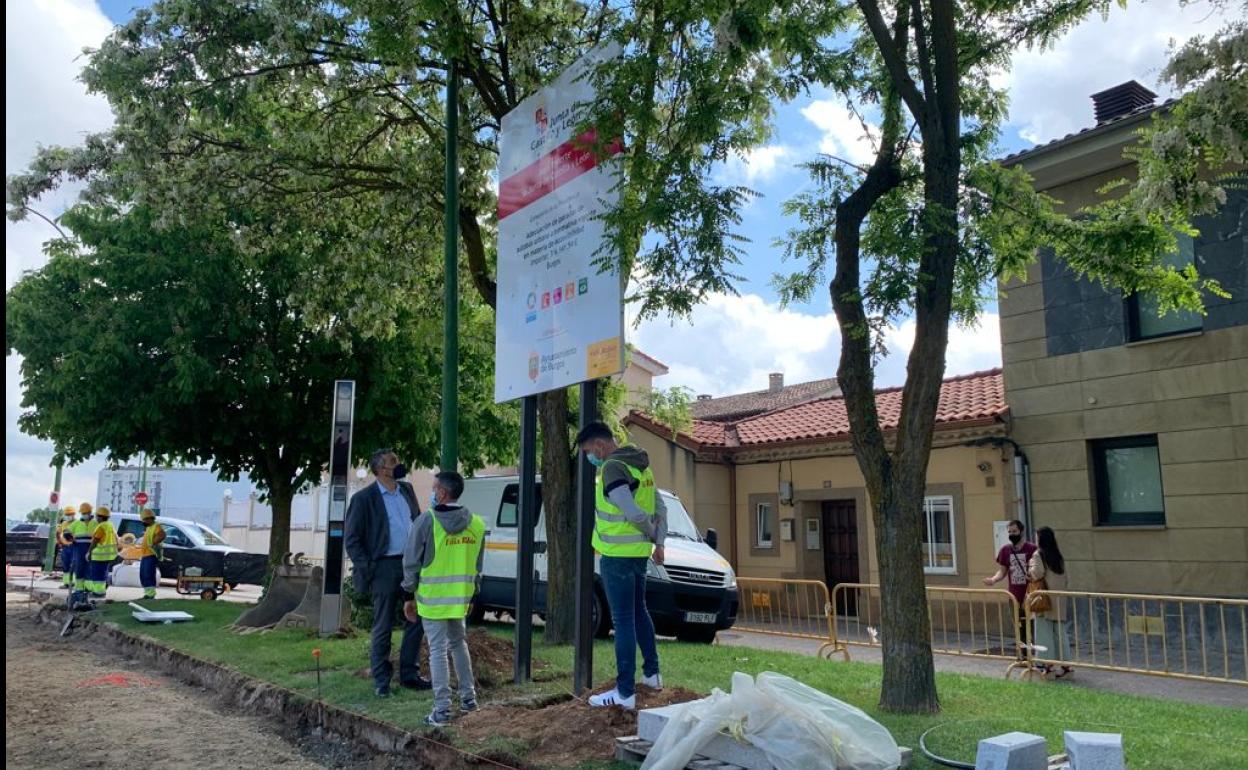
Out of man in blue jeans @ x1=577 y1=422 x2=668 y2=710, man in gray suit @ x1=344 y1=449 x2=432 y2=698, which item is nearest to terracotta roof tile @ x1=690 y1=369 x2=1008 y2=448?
man in gray suit @ x1=344 y1=449 x2=432 y2=698

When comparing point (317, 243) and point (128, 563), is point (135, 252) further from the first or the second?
point (128, 563)

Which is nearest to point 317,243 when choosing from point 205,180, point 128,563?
point 205,180

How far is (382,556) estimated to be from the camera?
8.70 meters

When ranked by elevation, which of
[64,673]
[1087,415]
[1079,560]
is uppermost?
[1087,415]

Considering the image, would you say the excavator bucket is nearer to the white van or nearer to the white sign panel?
the white van

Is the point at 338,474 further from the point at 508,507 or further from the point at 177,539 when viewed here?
the point at 177,539

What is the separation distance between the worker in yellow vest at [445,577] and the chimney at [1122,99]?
1312cm

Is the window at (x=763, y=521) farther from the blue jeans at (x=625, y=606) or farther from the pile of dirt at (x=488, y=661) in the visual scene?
the blue jeans at (x=625, y=606)

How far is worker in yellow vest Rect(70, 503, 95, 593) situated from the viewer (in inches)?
698

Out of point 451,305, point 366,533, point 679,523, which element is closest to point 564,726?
point 366,533

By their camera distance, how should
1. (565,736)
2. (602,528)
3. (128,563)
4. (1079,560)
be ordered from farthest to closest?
1. (128,563)
2. (1079,560)
3. (602,528)
4. (565,736)

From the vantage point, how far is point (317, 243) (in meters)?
15.1

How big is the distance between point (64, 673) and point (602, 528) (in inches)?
319

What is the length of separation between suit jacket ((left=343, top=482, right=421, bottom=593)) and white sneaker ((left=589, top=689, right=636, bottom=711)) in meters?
2.62
